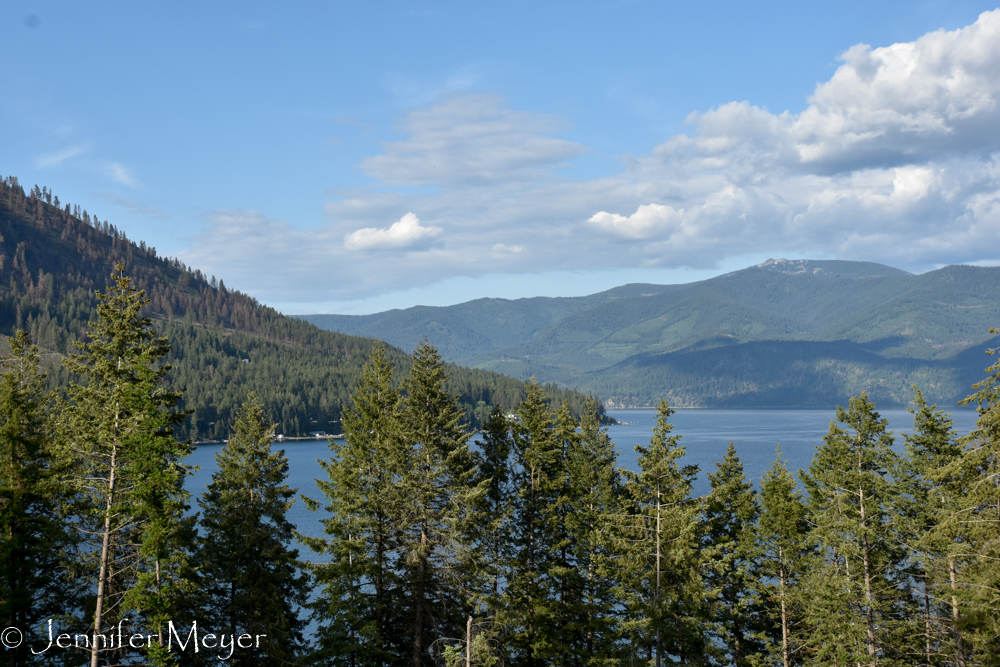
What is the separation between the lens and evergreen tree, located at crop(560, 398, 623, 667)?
32438 mm

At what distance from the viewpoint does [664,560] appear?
3247 centimetres

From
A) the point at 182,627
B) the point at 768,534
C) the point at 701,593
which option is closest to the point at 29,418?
the point at 182,627

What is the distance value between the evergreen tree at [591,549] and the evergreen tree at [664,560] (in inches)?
45.9

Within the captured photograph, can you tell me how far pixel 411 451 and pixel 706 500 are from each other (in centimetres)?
1474

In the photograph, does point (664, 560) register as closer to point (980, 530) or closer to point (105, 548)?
point (980, 530)

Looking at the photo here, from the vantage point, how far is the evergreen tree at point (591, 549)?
3244cm

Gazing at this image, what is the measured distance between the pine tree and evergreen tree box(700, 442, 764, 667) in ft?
82.1

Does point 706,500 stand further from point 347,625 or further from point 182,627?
point 182,627

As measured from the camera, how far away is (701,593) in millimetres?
31688

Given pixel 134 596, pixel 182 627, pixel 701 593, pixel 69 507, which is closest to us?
pixel 134 596

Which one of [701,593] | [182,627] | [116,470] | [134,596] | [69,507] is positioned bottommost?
[182,627]

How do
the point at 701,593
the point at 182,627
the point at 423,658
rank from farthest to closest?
the point at 182,627 < the point at 701,593 < the point at 423,658

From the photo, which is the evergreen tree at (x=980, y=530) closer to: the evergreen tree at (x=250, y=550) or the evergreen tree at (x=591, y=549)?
the evergreen tree at (x=591, y=549)

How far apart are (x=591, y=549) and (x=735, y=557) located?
9198mm
